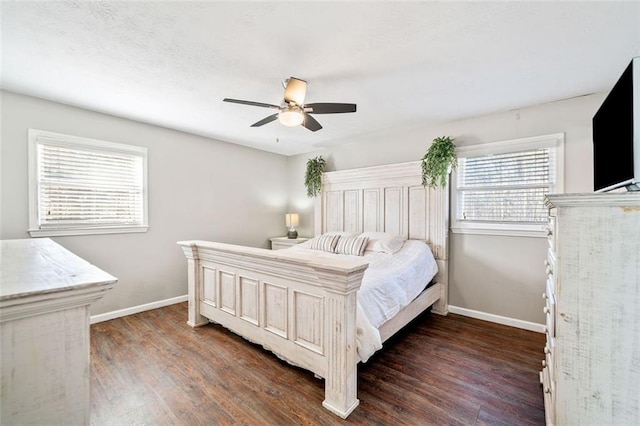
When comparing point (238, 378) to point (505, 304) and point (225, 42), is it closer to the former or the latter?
point (225, 42)

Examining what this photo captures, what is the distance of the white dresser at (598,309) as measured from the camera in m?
1.12

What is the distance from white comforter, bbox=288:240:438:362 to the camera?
1956 mm

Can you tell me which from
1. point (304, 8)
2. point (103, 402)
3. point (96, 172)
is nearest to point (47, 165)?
point (96, 172)

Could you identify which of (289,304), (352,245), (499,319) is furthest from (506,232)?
(289,304)

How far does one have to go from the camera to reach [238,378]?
213 centimetres

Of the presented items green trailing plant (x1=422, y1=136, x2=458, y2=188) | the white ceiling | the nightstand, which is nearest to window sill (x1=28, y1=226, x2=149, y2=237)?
the white ceiling

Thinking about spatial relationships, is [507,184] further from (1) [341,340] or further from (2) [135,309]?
(2) [135,309]

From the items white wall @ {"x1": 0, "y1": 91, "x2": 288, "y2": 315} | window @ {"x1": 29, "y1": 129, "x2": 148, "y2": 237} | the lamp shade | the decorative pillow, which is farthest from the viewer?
the lamp shade

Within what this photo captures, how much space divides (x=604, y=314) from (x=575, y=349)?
20 centimetres

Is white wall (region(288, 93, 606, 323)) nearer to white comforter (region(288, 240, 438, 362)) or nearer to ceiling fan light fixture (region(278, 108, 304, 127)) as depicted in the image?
white comforter (region(288, 240, 438, 362))

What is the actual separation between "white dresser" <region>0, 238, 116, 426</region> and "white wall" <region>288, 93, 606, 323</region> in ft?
10.6

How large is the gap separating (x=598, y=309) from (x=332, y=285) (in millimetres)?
1261

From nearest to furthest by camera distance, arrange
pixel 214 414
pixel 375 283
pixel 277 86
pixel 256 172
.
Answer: pixel 214 414, pixel 375 283, pixel 277 86, pixel 256 172

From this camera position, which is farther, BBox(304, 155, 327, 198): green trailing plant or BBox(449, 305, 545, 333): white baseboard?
BBox(304, 155, 327, 198): green trailing plant
